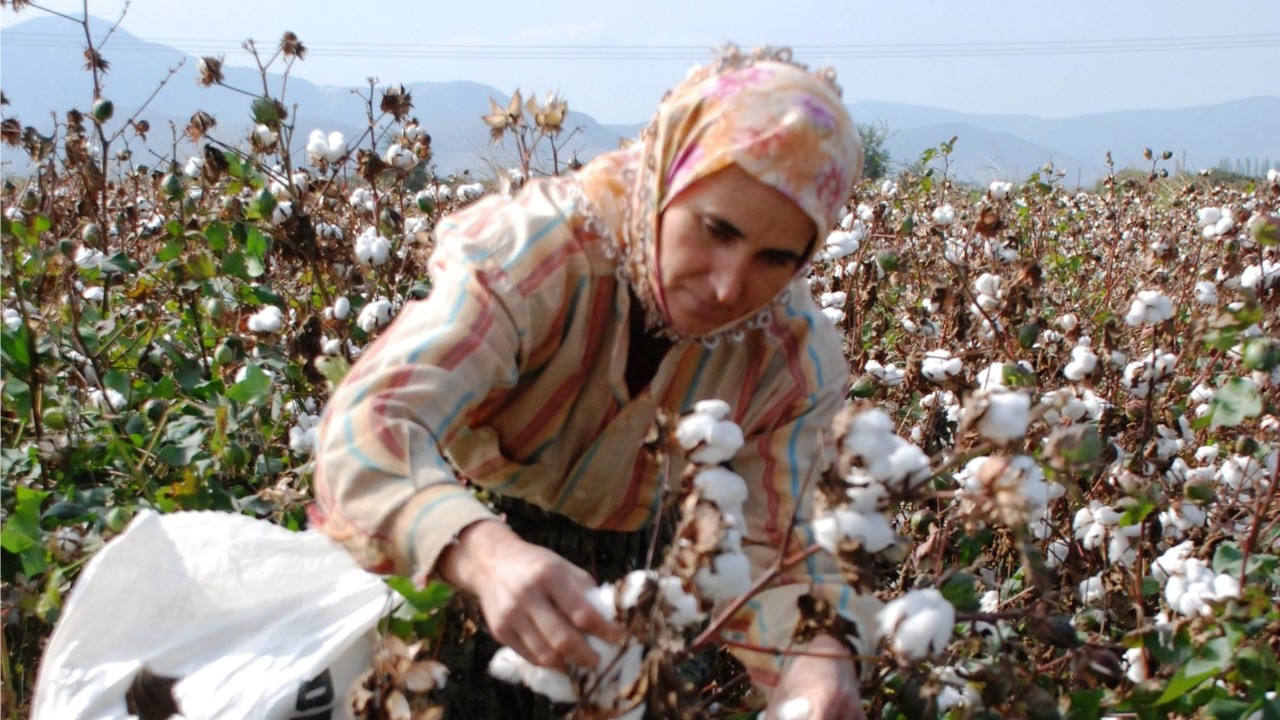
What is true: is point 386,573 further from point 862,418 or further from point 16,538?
point 16,538

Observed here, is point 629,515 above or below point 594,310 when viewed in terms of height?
below

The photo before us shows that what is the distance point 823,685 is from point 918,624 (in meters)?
0.23

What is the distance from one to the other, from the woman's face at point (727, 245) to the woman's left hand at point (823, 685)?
313 millimetres

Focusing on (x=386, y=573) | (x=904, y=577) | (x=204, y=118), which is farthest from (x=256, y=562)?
(x=204, y=118)

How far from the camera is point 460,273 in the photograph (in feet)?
3.64

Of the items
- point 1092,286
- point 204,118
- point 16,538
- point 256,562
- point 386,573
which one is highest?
point 204,118

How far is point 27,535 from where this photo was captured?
1.54 metres

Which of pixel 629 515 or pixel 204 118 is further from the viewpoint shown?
pixel 204 118

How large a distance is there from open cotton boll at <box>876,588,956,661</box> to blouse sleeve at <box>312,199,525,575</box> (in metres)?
0.31

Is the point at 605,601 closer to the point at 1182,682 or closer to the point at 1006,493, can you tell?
the point at 1006,493

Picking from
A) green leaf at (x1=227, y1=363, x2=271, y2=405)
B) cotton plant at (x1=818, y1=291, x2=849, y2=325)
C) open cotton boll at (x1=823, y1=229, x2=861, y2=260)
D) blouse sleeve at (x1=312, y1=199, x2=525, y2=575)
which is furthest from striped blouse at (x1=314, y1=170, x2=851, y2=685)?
cotton plant at (x1=818, y1=291, x2=849, y2=325)

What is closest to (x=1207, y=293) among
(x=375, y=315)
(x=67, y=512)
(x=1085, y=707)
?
(x=1085, y=707)

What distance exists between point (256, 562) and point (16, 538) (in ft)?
1.62

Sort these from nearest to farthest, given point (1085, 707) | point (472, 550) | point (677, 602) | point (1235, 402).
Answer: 1. point (677, 602)
2. point (472, 550)
3. point (1085, 707)
4. point (1235, 402)
